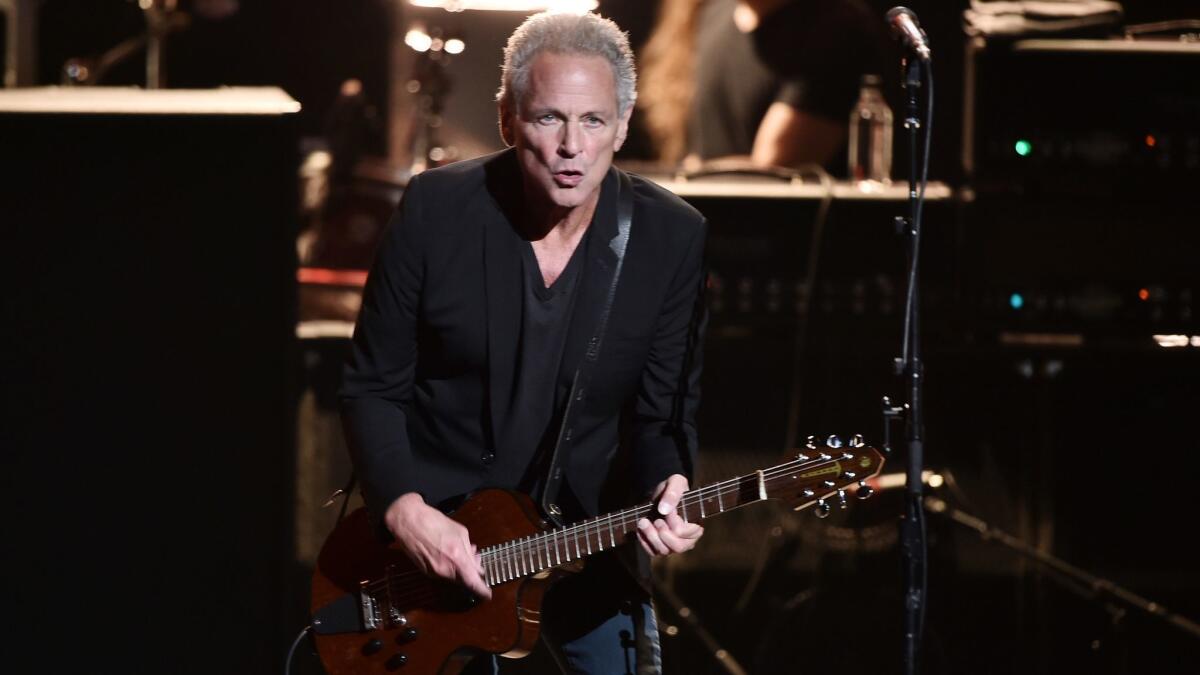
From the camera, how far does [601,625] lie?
2703mm

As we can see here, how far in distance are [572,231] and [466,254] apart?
22 cm

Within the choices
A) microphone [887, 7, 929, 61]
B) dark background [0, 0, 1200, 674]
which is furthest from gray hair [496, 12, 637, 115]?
dark background [0, 0, 1200, 674]

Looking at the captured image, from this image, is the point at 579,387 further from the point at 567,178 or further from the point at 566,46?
the point at 566,46

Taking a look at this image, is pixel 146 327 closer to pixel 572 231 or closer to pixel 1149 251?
pixel 572 231

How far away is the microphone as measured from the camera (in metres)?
2.64

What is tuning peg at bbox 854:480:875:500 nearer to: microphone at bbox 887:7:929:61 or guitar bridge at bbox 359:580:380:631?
microphone at bbox 887:7:929:61

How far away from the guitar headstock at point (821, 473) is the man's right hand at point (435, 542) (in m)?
0.58

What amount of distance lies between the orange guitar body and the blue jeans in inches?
4.7

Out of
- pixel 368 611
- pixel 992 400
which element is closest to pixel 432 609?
pixel 368 611

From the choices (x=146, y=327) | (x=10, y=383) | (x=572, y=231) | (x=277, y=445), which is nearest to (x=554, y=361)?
(x=572, y=231)

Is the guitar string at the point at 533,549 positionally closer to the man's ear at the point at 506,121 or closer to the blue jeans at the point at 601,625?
the blue jeans at the point at 601,625

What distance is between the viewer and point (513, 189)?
107 inches

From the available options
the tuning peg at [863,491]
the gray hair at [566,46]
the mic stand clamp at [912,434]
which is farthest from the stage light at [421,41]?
the tuning peg at [863,491]

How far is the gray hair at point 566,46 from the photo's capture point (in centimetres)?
253
